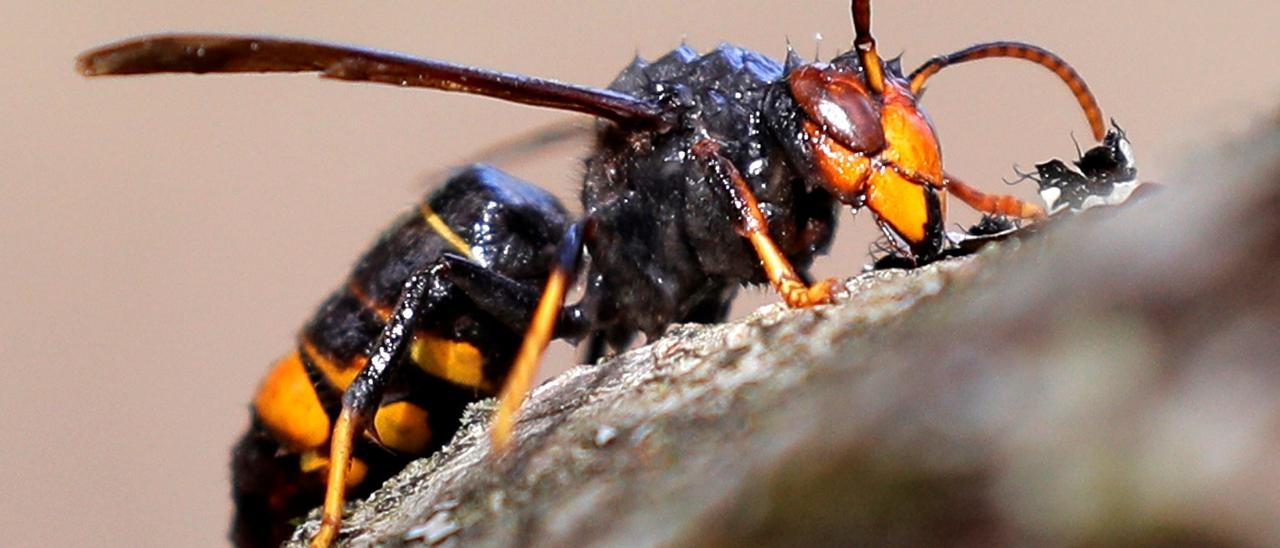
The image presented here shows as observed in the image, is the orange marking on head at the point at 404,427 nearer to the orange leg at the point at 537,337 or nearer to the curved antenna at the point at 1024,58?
the orange leg at the point at 537,337

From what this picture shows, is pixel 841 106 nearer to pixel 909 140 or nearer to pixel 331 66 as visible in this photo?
pixel 909 140

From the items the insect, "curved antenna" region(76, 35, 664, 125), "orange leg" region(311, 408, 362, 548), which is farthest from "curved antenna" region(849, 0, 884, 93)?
"orange leg" region(311, 408, 362, 548)

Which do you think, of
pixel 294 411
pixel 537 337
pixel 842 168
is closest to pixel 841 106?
pixel 842 168

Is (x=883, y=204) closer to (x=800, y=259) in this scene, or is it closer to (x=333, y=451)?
(x=800, y=259)

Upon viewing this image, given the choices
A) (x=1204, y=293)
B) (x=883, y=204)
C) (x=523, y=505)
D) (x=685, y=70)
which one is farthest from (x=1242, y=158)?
(x=685, y=70)

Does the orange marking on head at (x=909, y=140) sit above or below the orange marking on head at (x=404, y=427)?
above

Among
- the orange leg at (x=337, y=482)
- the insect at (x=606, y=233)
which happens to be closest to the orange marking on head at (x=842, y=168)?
the insect at (x=606, y=233)
